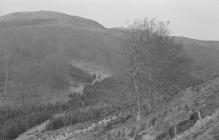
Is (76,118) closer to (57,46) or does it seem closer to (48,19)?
(57,46)

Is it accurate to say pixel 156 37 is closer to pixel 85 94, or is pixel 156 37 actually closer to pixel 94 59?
pixel 85 94

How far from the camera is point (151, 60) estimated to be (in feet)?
65.5

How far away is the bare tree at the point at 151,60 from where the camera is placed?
61.1 feet

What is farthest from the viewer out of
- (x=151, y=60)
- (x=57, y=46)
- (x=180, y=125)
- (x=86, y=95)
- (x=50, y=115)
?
(x=57, y=46)

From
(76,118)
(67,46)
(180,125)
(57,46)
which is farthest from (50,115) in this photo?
(67,46)

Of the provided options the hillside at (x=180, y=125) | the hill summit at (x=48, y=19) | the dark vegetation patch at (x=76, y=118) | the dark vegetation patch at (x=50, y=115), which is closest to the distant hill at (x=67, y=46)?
the dark vegetation patch at (x=50, y=115)

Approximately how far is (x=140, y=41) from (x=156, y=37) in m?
3.09

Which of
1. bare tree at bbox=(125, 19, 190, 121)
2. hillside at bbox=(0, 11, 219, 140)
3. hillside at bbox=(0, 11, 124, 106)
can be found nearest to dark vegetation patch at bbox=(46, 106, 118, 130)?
hillside at bbox=(0, 11, 219, 140)

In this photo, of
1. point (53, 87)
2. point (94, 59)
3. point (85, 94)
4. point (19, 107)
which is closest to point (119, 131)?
point (19, 107)

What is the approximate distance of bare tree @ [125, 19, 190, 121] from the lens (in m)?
18.6

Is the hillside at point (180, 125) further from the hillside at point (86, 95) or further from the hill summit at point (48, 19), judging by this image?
the hill summit at point (48, 19)

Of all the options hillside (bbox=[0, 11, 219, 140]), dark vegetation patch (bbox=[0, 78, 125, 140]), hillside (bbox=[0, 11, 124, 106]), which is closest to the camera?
hillside (bbox=[0, 11, 219, 140])

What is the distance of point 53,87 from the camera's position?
48719mm

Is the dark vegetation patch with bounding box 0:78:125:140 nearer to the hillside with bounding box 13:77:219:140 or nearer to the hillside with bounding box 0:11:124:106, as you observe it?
the hillside with bounding box 13:77:219:140
